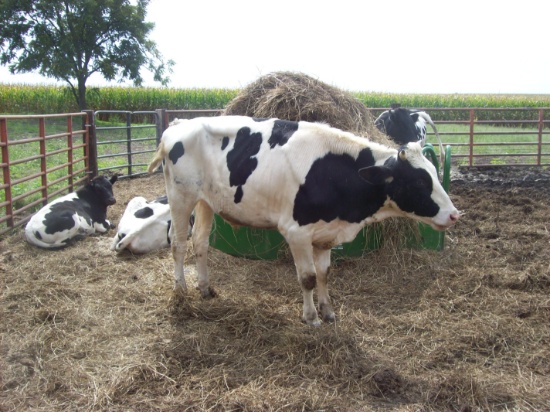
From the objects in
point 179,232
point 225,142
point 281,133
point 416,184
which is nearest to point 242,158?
point 225,142

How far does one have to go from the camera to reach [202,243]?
18.3ft

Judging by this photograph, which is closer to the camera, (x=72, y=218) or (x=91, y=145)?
(x=72, y=218)

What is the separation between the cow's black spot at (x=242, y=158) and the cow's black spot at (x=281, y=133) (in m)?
0.13

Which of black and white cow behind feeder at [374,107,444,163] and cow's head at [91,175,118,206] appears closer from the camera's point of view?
cow's head at [91,175,118,206]

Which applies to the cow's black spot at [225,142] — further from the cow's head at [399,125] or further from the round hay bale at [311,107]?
the cow's head at [399,125]

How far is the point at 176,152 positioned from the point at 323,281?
1.89 metres

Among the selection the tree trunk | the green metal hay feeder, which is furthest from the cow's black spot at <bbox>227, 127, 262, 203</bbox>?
the tree trunk

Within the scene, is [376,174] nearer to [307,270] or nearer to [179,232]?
[307,270]

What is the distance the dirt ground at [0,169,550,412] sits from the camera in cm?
362

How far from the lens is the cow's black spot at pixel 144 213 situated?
7.23m

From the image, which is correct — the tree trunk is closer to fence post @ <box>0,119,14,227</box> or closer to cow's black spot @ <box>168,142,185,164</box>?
fence post @ <box>0,119,14,227</box>

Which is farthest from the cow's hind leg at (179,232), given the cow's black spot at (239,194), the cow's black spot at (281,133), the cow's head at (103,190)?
the cow's head at (103,190)

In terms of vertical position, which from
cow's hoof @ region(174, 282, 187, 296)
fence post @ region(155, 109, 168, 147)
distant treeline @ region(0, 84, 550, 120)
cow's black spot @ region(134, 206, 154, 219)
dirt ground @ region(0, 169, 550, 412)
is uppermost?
distant treeline @ region(0, 84, 550, 120)

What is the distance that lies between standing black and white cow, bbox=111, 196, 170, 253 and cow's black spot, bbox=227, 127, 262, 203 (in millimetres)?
2332
